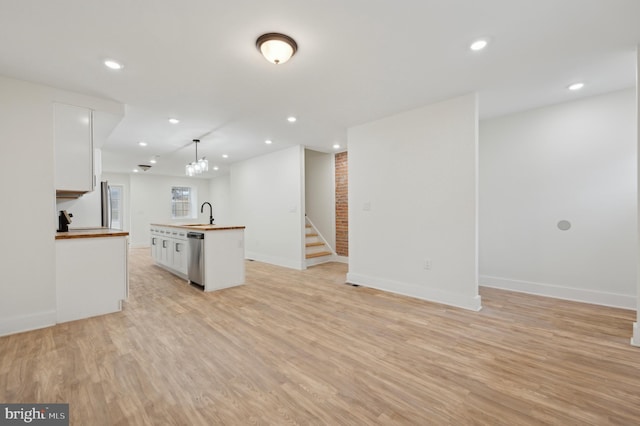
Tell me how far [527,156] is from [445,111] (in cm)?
150

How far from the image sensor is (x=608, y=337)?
2.48 m

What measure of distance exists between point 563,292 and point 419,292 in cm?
188

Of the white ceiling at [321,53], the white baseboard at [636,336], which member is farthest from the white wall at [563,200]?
the white baseboard at [636,336]

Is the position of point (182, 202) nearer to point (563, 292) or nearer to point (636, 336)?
point (563, 292)

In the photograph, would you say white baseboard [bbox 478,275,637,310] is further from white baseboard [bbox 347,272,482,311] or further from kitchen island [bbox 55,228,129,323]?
kitchen island [bbox 55,228,129,323]

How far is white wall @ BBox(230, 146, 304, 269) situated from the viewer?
5.72 metres

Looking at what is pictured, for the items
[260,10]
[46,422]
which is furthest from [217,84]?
[46,422]

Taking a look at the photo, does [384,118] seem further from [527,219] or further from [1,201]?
[1,201]

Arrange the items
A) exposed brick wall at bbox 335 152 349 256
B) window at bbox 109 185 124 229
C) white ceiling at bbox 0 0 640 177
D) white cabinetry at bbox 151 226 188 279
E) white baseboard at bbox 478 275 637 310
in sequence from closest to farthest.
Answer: white ceiling at bbox 0 0 640 177, white baseboard at bbox 478 275 637 310, white cabinetry at bbox 151 226 188 279, exposed brick wall at bbox 335 152 349 256, window at bbox 109 185 124 229

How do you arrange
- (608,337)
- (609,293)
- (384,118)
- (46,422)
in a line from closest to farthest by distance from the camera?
(46,422) → (608,337) → (609,293) → (384,118)

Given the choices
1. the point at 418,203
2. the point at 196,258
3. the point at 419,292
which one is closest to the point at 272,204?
the point at 196,258

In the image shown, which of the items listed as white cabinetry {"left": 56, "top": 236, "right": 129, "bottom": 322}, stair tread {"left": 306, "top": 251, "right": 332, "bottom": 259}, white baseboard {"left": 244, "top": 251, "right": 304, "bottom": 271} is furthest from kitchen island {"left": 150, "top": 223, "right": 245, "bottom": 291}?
stair tread {"left": 306, "top": 251, "right": 332, "bottom": 259}

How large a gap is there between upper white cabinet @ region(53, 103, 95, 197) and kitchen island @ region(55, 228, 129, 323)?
2.00 feet

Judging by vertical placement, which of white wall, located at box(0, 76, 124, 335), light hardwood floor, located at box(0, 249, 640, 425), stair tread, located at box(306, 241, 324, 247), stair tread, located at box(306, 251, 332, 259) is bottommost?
light hardwood floor, located at box(0, 249, 640, 425)
